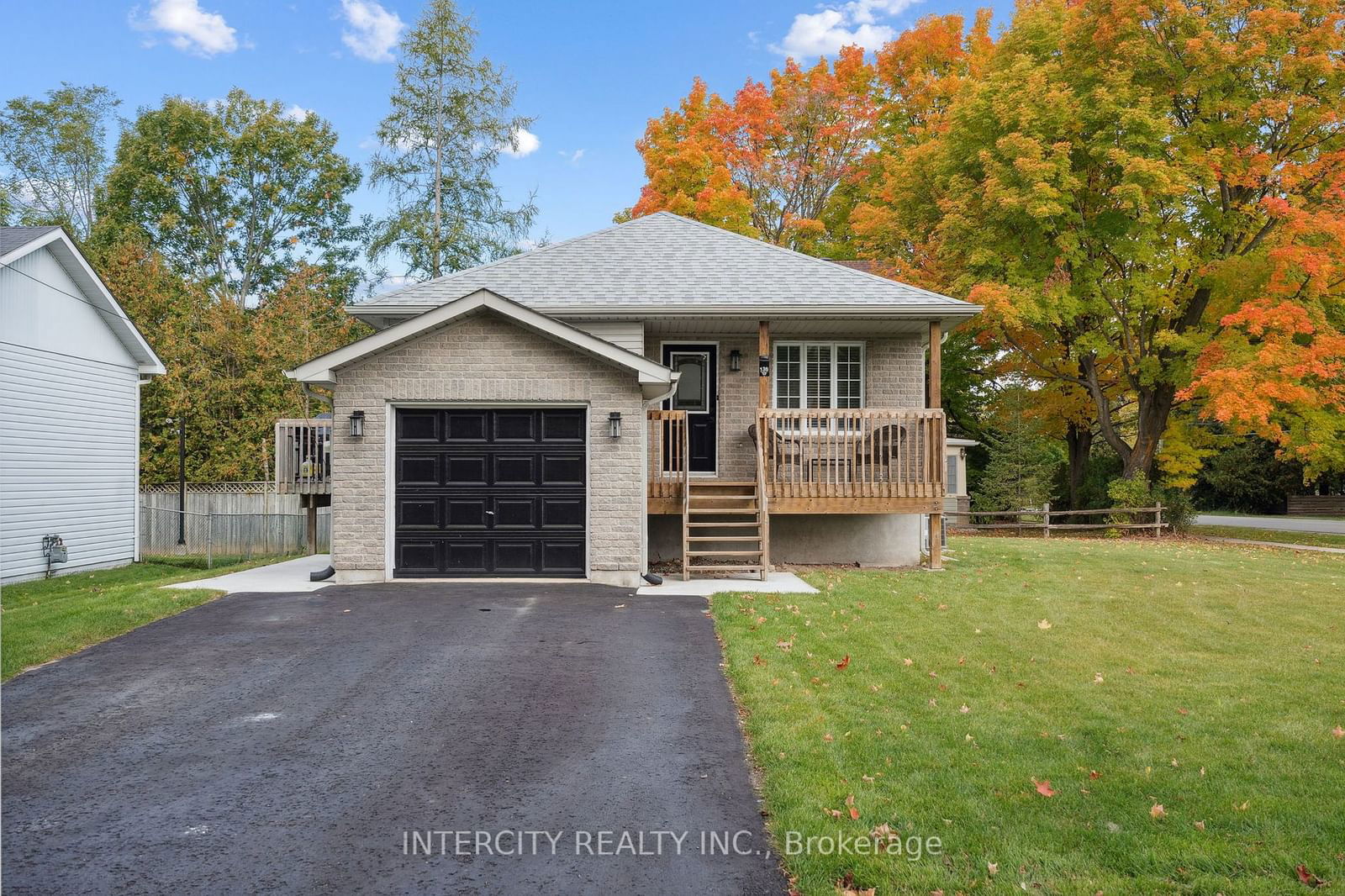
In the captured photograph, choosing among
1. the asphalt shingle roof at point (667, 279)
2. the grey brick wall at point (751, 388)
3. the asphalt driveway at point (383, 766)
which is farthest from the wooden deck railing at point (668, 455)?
the asphalt driveway at point (383, 766)

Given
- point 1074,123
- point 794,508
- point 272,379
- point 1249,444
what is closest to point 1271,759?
point 794,508

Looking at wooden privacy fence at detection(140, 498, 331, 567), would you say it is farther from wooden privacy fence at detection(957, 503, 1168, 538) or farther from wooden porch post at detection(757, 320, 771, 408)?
wooden privacy fence at detection(957, 503, 1168, 538)

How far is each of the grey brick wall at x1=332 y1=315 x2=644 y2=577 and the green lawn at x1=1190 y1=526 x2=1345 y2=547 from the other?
1732cm

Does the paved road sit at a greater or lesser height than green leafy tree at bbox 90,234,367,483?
lesser

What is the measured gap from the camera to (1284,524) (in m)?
28.1

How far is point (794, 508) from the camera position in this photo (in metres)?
11.6

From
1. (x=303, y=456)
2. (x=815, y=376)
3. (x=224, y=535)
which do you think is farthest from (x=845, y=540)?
(x=224, y=535)

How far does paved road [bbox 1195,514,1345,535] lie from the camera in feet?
83.0

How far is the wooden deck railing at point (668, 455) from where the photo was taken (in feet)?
37.3

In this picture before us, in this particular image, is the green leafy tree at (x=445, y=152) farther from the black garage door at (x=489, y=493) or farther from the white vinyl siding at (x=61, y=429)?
the black garage door at (x=489, y=493)

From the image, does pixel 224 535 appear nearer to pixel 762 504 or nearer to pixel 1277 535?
pixel 762 504

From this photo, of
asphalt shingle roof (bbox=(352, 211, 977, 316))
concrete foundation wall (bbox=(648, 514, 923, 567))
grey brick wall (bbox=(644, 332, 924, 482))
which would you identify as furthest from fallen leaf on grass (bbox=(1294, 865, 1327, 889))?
grey brick wall (bbox=(644, 332, 924, 482))

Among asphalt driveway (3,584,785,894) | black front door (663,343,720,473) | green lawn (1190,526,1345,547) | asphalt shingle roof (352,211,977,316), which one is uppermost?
asphalt shingle roof (352,211,977,316)

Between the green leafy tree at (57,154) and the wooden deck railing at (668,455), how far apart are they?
2847 cm
